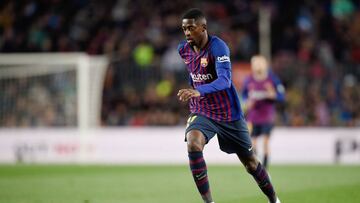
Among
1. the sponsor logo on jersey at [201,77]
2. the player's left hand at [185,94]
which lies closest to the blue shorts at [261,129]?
the sponsor logo on jersey at [201,77]

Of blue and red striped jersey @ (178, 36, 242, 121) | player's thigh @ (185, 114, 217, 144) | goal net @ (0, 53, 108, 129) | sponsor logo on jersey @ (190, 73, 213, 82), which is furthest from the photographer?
goal net @ (0, 53, 108, 129)

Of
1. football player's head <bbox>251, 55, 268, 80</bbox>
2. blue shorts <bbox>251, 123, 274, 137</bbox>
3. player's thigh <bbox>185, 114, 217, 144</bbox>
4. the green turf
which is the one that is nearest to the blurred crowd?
the green turf

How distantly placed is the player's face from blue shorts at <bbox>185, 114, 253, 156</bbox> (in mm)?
891

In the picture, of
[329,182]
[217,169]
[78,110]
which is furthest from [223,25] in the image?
[329,182]

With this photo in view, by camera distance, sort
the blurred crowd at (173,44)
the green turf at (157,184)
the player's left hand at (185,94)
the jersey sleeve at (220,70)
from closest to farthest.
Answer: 1. the player's left hand at (185,94)
2. the jersey sleeve at (220,70)
3. the green turf at (157,184)
4. the blurred crowd at (173,44)

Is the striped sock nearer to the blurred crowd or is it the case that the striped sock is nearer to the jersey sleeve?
the jersey sleeve

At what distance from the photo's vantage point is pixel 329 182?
13156 mm

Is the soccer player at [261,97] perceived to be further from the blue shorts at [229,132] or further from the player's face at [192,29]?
the player's face at [192,29]

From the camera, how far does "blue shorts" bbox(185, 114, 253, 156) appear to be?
8.36 m

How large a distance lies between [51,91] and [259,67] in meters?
7.29

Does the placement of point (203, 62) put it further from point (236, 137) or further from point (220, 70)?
point (236, 137)

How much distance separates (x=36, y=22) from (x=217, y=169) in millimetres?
10969

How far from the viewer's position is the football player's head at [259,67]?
1594cm

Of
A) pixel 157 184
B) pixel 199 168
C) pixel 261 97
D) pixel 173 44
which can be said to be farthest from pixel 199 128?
pixel 173 44
